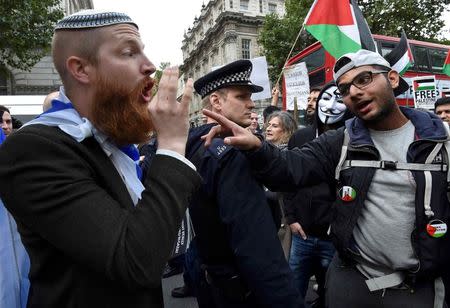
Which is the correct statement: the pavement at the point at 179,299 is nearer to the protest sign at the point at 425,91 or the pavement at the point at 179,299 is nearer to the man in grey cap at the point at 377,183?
the man in grey cap at the point at 377,183

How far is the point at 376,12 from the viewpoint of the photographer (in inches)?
827

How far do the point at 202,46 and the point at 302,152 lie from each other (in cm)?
5489

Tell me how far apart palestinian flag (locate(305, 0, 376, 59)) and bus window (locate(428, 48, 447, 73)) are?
9158mm

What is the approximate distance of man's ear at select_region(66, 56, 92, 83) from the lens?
43.7 inches

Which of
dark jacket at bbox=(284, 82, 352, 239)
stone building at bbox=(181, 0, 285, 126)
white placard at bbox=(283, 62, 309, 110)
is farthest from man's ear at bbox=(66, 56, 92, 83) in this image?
stone building at bbox=(181, 0, 285, 126)

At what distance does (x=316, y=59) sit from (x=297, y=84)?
454 cm

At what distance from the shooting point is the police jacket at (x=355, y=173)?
1684mm

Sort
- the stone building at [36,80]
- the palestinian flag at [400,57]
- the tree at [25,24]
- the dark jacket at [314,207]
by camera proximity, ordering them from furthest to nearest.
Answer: the stone building at [36,80], the tree at [25,24], the palestinian flag at [400,57], the dark jacket at [314,207]

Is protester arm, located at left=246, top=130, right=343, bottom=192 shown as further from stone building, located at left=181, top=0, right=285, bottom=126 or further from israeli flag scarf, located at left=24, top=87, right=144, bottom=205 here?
stone building, located at left=181, top=0, right=285, bottom=126

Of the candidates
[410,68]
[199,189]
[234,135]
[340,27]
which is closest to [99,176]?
[234,135]

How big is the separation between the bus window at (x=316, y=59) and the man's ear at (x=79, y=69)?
34.8ft

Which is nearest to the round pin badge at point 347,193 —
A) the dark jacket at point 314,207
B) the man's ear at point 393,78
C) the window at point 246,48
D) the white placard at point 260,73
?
the man's ear at point 393,78

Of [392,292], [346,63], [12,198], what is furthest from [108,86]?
[392,292]

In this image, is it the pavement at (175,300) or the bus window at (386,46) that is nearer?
the pavement at (175,300)
